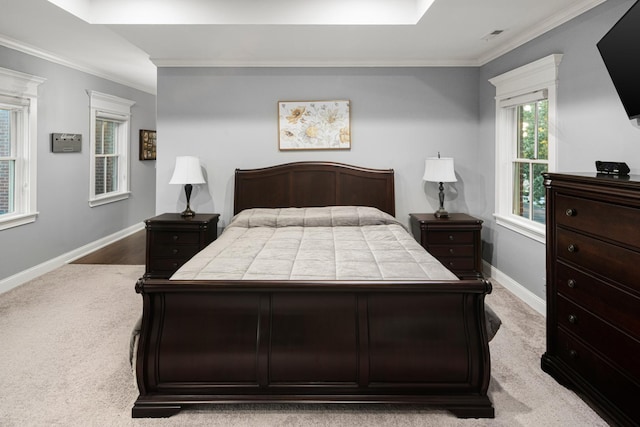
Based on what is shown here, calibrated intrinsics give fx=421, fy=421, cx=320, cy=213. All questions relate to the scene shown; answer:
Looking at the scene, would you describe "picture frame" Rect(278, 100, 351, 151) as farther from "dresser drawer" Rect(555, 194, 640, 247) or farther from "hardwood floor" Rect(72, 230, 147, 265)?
"dresser drawer" Rect(555, 194, 640, 247)

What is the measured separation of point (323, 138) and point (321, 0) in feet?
4.84

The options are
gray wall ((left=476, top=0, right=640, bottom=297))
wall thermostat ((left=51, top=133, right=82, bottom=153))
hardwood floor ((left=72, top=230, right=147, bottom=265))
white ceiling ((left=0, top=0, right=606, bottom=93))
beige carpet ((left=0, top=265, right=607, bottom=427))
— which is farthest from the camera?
hardwood floor ((left=72, top=230, right=147, bottom=265))

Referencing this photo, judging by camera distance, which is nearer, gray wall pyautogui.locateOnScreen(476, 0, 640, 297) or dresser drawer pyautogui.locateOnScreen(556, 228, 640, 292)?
dresser drawer pyautogui.locateOnScreen(556, 228, 640, 292)

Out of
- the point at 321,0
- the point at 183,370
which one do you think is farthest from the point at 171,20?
the point at 183,370

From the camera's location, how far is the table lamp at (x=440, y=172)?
415 centimetres

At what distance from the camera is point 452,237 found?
4.06 metres

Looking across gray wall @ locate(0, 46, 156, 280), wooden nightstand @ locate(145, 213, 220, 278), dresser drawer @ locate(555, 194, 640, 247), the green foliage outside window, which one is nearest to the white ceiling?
gray wall @ locate(0, 46, 156, 280)

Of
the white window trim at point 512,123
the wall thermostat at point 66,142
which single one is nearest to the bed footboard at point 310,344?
the white window trim at point 512,123

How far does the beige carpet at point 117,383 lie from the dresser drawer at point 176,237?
0.67 meters

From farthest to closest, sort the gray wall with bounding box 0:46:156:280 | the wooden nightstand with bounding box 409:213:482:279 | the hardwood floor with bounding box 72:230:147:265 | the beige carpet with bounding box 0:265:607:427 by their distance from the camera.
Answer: the hardwood floor with bounding box 72:230:147:265 < the gray wall with bounding box 0:46:156:280 < the wooden nightstand with bounding box 409:213:482:279 < the beige carpet with bounding box 0:265:607:427

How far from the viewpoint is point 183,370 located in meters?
2.02

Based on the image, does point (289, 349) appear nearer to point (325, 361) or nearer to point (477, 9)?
point (325, 361)

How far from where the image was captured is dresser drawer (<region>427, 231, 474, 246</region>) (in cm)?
406

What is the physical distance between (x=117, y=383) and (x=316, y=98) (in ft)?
10.6
